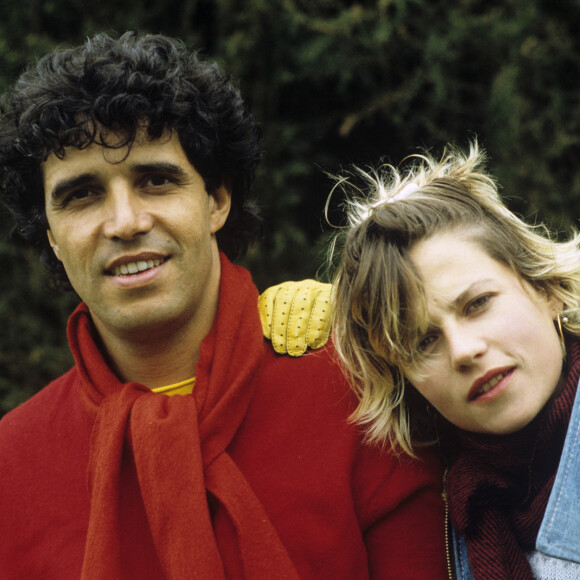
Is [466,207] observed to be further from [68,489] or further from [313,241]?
[313,241]

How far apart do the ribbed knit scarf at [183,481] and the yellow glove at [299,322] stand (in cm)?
→ 7

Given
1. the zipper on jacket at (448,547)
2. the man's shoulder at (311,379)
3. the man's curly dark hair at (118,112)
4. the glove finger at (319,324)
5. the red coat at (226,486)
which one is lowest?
the zipper on jacket at (448,547)

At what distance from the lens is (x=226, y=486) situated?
2004 mm

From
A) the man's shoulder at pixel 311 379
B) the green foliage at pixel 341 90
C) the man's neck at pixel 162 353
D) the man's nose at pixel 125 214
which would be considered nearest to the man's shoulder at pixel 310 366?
the man's shoulder at pixel 311 379

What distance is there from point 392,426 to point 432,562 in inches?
14.6

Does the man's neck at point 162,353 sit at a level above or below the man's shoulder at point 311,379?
above

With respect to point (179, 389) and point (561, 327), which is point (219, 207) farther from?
point (561, 327)

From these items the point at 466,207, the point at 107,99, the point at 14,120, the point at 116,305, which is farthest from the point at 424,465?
the point at 14,120

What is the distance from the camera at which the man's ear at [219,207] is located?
244 cm

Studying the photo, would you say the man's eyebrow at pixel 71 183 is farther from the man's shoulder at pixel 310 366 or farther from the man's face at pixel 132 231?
the man's shoulder at pixel 310 366

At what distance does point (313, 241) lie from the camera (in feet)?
12.4

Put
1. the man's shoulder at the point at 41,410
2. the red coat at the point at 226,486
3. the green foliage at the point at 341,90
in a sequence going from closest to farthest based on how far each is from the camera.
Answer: the red coat at the point at 226,486 < the man's shoulder at the point at 41,410 < the green foliage at the point at 341,90

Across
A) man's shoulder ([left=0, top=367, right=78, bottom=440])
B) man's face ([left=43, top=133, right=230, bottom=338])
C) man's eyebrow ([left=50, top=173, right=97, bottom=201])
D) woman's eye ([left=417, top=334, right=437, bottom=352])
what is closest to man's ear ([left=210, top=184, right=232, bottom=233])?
man's face ([left=43, top=133, right=230, bottom=338])

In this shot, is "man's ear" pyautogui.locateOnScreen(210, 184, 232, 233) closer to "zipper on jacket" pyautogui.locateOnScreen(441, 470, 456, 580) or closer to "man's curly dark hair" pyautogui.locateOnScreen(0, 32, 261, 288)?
"man's curly dark hair" pyautogui.locateOnScreen(0, 32, 261, 288)
